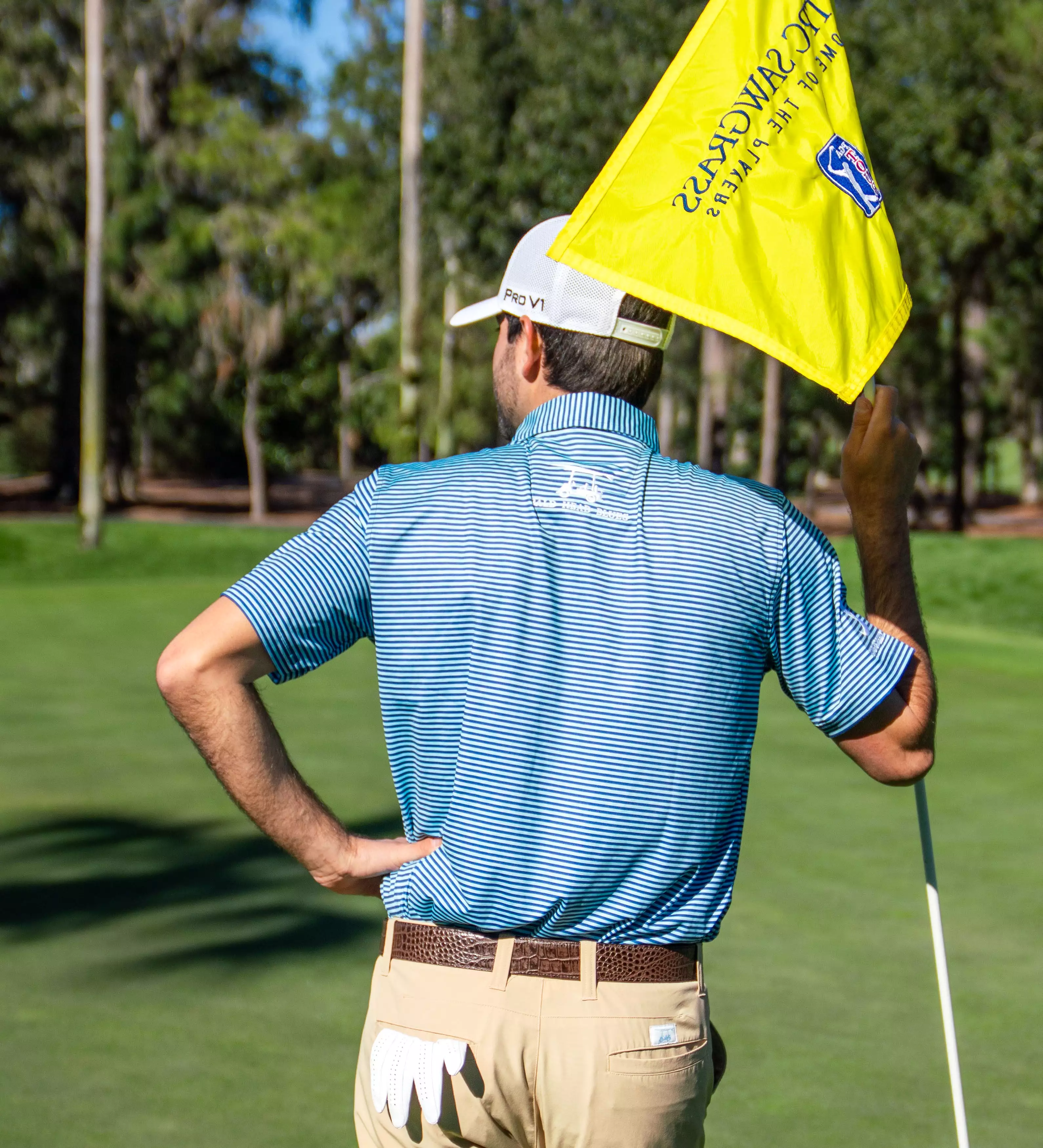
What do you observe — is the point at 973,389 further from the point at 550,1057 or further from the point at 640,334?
the point at 550,1057

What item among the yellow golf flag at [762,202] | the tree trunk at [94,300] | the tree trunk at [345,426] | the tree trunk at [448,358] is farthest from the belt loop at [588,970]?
the tree trunk at [345,426]

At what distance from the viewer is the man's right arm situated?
229cm

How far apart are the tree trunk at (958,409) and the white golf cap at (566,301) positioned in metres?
31.7

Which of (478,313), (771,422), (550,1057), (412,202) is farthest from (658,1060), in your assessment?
(771,422)

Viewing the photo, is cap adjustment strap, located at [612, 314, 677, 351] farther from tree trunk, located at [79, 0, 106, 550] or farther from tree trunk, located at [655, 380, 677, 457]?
tree trunk, located at [655, 380, 677, 457]

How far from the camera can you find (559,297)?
2357 millimetres

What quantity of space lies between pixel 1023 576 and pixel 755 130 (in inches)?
677

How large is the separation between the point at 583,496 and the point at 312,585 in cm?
38

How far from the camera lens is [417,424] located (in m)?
26.1

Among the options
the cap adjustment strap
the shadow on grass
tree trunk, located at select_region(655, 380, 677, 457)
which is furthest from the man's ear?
tree trunk, located at select_region(655, 380, 677, 457)

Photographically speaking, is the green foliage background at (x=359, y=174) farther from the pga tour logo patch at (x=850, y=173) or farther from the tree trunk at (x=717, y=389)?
the pga tour logo patch at (x=850, y=173)

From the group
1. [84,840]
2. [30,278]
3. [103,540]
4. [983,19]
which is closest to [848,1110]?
[84,840]

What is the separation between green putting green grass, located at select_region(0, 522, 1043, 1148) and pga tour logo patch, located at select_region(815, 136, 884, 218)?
2173 millimetres

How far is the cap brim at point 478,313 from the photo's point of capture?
2.50 metres
